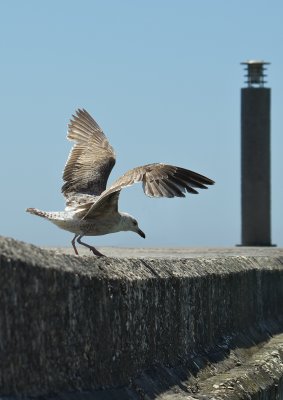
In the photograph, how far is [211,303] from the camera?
7969 millimetres

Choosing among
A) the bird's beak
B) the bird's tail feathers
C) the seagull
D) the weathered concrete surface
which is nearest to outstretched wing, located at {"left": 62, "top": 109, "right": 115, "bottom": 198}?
the seagull

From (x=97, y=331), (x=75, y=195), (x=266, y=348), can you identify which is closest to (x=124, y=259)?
(x=97, y=331)

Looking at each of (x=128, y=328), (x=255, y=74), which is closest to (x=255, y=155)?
(x=255, y=74)

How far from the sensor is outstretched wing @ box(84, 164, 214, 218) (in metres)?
8.59

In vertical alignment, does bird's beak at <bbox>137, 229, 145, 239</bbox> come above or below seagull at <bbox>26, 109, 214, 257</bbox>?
below

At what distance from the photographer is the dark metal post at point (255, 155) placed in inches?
1332

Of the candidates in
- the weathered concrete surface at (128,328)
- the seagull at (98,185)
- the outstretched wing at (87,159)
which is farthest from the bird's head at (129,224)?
the weathered concrete surface at (128,328)

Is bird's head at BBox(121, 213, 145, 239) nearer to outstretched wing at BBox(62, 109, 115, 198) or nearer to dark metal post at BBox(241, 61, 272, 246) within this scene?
outstretched wing at BBox(62, 109, 115, 198)

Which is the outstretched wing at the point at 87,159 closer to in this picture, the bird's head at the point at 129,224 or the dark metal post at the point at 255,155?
the bird's head at the point at 129,224

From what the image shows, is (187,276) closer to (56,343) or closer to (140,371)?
(140,371)

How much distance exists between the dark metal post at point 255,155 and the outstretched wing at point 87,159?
18.1 m

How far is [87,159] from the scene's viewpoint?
44.0 feet

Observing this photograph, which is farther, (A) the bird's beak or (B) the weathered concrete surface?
(A) the bird's beak

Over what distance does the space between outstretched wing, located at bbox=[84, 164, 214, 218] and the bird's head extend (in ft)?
3.44
